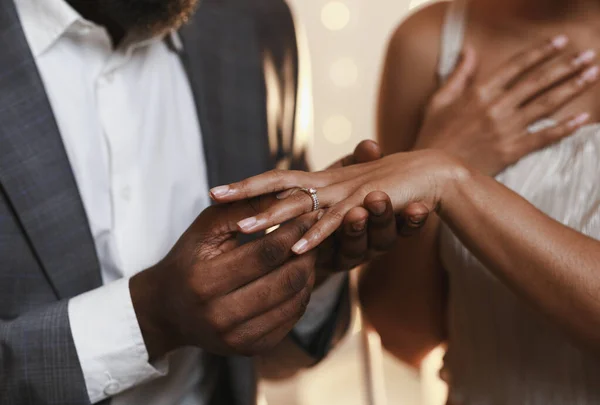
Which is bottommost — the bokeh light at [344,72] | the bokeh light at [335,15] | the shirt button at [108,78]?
the bokeh light at [344,72]

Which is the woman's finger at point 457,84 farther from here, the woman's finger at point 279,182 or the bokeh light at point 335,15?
the bokeh light at point 335,15

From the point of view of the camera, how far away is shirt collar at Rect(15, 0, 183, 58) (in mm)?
1196

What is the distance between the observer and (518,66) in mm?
1248

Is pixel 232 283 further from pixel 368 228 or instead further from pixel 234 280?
pixel 368 228

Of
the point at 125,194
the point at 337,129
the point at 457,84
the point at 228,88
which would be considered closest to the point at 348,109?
the point at 337,129

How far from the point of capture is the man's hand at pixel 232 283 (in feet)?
2.97

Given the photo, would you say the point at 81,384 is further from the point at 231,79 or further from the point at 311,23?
the point at 311,23

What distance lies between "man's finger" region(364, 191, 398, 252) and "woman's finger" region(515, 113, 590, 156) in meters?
0.32

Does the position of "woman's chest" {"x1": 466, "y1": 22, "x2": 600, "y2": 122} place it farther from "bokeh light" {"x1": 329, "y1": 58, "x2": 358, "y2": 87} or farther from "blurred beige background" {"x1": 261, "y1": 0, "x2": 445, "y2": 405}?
"bokeh light" {"x1": 329, "y1": 58, "x2": 358, "y2": 87}

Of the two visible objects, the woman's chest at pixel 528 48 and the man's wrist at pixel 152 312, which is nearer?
the man's wrist at pixel 152 312

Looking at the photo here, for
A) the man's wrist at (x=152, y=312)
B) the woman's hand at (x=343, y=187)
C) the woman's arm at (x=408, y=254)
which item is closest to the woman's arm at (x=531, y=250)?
the woman's hand at (x=343, y=187)

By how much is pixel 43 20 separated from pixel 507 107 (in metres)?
0.84

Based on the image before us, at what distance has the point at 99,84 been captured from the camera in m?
1.30

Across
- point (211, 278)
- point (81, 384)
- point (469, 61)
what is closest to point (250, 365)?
point (81, 384)
